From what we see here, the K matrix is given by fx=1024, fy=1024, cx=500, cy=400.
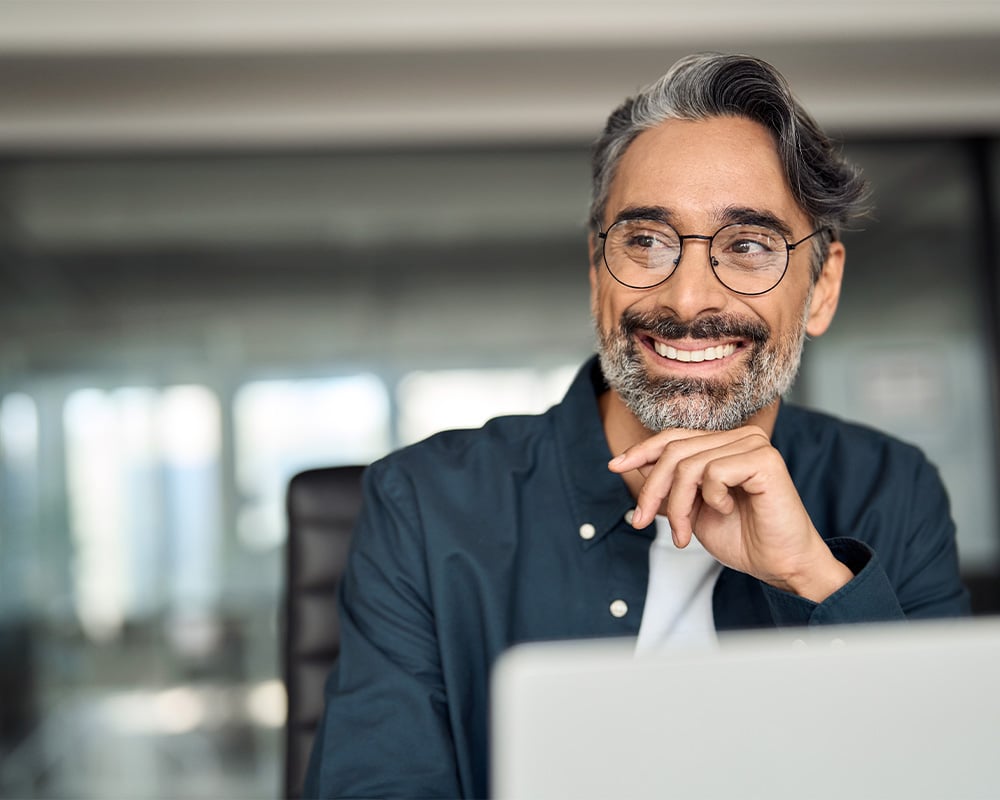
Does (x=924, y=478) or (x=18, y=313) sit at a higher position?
(x=18, y=313)

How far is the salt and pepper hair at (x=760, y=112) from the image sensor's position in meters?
1.35

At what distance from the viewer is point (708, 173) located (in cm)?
132

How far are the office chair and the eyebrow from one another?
548 mm

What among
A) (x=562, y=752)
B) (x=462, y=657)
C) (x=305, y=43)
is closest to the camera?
(x=562, y=752)

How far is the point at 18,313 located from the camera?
3.75m

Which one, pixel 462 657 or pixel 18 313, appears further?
pixel 18 313

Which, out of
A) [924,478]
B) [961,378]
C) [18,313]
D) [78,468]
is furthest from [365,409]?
[924,478]

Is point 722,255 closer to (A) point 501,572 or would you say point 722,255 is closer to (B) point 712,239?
(B) point 712,239

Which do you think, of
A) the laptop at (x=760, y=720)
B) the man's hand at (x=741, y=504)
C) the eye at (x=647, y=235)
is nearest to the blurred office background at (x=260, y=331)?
the eye at (x=647, y=235)

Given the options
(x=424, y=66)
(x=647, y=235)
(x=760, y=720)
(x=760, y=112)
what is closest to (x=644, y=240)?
(x=647, y=235)

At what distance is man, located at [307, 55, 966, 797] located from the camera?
1246mm

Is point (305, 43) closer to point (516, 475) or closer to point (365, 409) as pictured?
point (365, 409)

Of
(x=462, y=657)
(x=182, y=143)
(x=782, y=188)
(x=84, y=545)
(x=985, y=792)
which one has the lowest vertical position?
(x=84, y=545)

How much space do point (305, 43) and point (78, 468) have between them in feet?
5.70
